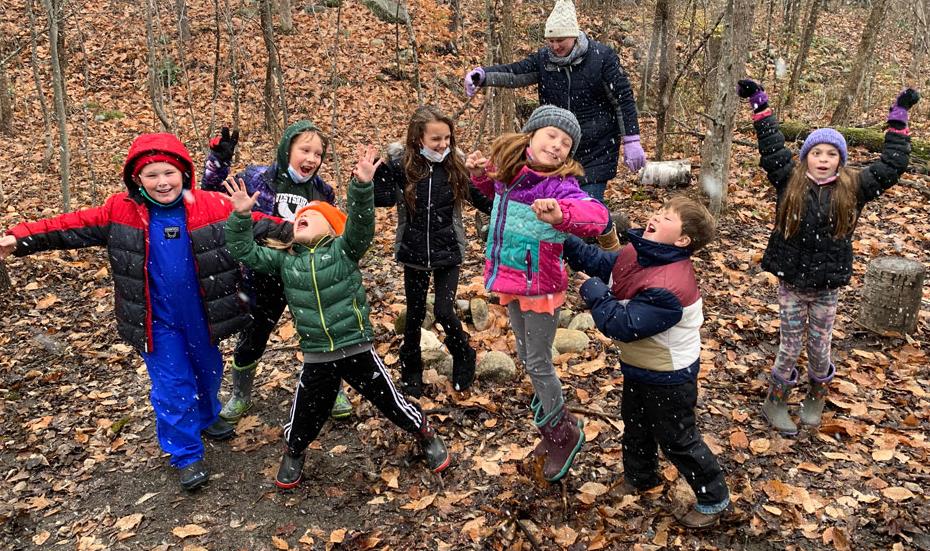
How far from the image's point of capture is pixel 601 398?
4582 mm

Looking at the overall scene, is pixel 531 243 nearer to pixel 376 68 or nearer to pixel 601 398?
pixel 601 398

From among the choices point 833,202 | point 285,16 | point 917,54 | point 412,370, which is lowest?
point 412,370

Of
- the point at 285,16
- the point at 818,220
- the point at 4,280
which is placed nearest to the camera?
the point at 818,220

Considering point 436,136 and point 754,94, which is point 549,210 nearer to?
point 436,136

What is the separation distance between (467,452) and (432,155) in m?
1.99

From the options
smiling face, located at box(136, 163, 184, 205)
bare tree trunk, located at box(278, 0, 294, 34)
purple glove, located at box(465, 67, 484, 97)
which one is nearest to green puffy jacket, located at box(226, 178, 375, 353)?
smiling face, located at box(136, 163, 184, 205)

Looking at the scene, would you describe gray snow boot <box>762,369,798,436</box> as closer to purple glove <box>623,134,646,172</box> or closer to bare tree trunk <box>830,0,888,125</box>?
purple glove <box>623,134,646,172</box>

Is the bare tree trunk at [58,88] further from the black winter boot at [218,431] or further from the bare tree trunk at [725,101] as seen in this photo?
the bare tree trunk at [725,101]

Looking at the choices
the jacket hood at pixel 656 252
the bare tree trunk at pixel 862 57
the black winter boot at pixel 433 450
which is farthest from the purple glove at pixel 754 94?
the bare tree trunk at pixel 862 57

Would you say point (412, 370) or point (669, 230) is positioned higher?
point (669, 230)

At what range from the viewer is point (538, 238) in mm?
3307

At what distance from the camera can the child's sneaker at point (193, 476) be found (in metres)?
3.82

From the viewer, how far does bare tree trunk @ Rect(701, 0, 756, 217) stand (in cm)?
650

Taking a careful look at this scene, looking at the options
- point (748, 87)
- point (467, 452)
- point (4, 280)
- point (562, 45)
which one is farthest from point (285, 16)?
point (467, 452)
